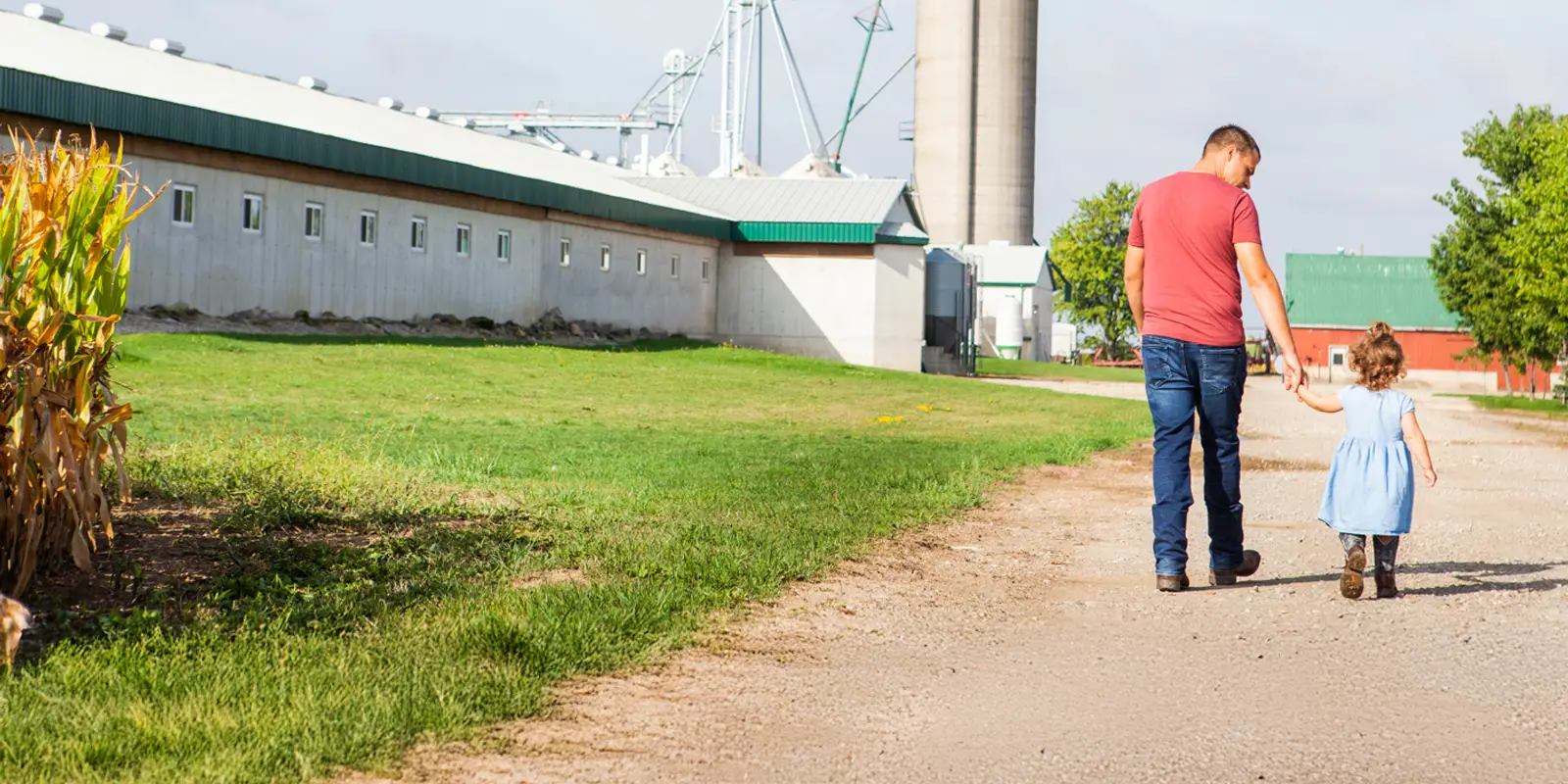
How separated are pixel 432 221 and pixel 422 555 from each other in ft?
99.9

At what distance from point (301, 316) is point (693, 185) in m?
21.6

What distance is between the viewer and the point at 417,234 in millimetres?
36562

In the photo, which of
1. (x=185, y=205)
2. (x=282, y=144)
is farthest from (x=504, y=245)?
(x=185, y=205)

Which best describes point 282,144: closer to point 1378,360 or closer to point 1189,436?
point 1189,436

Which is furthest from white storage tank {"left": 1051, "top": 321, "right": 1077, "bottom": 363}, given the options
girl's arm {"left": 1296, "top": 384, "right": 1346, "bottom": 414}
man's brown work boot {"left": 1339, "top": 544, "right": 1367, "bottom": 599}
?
man's brown work boot {"left": 1339, "top": 544, "right": 1367, "bottom": 599}

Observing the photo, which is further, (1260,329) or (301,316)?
(1260,329)

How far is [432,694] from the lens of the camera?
479 centimetres

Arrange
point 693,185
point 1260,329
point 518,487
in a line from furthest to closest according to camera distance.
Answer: point 1260,329, point 693,185, point 518,487

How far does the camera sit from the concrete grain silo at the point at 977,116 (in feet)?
260

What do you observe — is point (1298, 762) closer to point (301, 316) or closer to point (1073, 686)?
point (1073, 686)

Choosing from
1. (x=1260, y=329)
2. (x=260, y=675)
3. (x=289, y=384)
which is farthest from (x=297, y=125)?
(x=1260, y=329)

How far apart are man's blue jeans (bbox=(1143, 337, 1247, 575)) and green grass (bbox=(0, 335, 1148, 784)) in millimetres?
1657

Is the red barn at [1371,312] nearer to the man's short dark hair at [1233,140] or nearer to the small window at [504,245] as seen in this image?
the small window at [504,245]

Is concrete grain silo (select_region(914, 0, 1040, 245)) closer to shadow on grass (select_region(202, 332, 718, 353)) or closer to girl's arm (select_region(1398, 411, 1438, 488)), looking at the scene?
shadow on grass (select_region(202, 332, 718, 353))
